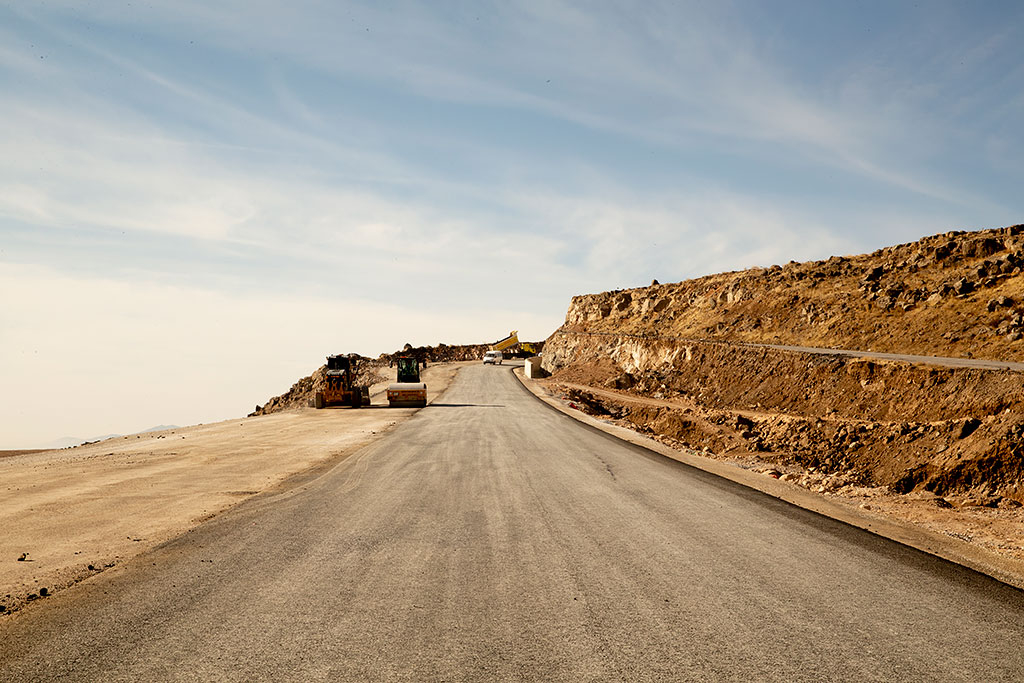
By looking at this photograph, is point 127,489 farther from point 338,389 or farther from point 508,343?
point 508,343

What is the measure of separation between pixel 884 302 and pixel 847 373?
37.2ft

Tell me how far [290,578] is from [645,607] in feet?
14.3

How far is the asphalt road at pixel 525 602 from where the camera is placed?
16.6 ft

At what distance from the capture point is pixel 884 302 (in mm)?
38594

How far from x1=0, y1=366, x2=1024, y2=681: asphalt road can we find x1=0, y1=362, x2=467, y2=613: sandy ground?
0.85 m

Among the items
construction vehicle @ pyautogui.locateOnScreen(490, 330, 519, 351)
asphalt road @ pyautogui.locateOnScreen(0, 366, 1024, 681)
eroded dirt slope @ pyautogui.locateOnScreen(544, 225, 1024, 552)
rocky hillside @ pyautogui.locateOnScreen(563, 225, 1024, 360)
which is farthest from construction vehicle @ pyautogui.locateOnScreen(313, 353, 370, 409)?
construction vehicle @ pyautogui.locateOnScreen(490, 330, 519, 351)

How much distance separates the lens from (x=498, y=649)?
5277mm

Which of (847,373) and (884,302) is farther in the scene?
(884,302)

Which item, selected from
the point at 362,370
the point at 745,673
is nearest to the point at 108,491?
the point at 745,673

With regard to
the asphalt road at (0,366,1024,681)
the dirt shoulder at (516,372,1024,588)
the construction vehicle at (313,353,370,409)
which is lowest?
the dirt shoulder at (516,372,1024,588)

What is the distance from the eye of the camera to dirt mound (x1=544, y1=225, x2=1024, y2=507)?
17938 millimetres

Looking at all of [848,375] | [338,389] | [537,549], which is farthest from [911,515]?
[338,389]

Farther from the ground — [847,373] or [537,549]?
[847,373]

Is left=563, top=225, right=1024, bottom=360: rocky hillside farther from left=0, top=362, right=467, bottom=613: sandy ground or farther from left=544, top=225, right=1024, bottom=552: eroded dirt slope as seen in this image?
left=0, top=362, right=467, bottom=613: sandy ground
